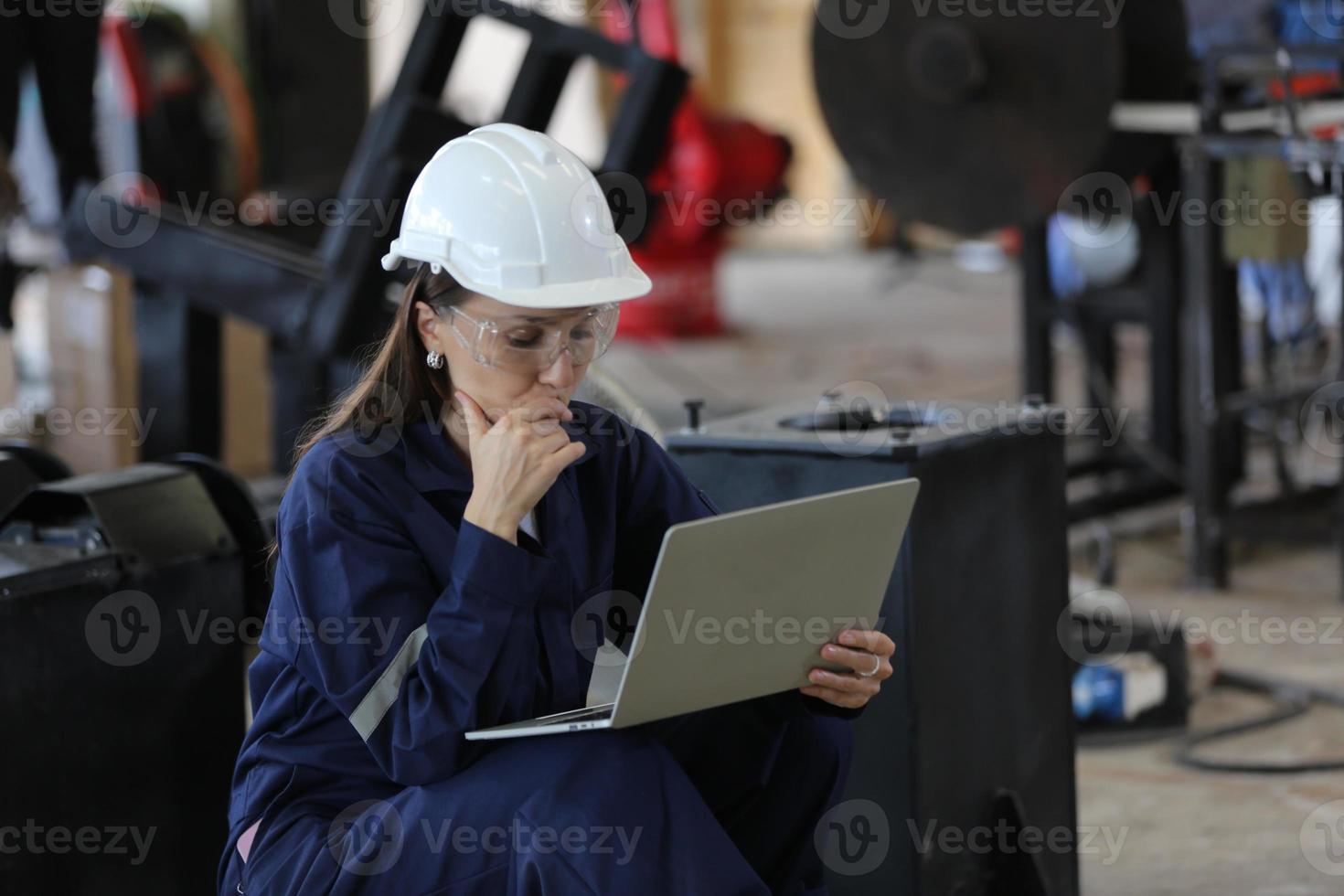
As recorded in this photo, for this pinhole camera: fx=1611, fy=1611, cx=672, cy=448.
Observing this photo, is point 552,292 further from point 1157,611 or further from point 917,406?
point 1157,611

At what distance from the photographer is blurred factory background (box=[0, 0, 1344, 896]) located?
2.10m

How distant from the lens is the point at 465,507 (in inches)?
66.0

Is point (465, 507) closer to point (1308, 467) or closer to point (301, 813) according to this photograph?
point (301, 813)

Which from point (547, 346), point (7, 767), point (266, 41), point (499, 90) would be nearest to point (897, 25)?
point (547, 346)

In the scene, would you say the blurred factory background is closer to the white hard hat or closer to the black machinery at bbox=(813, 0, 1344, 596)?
the black machinery at bbox=(813, 0, 1344, 596)

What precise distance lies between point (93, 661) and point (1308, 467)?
4858 millimetres

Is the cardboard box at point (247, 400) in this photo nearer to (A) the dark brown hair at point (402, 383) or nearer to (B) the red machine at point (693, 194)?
(B) the red machine at point (693, 194)

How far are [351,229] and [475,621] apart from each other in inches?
96.7

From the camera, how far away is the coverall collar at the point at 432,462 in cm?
169

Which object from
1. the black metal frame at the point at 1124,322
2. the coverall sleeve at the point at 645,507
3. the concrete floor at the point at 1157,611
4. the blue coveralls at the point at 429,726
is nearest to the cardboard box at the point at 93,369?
the concrete floor at the point at 1157,611

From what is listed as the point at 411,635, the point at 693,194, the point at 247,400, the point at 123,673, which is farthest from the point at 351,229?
the point at 693,194

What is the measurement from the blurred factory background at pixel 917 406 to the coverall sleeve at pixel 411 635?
51cm

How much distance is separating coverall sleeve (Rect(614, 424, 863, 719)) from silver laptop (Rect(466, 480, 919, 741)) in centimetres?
20

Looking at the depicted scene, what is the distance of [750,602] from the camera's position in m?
1.64
